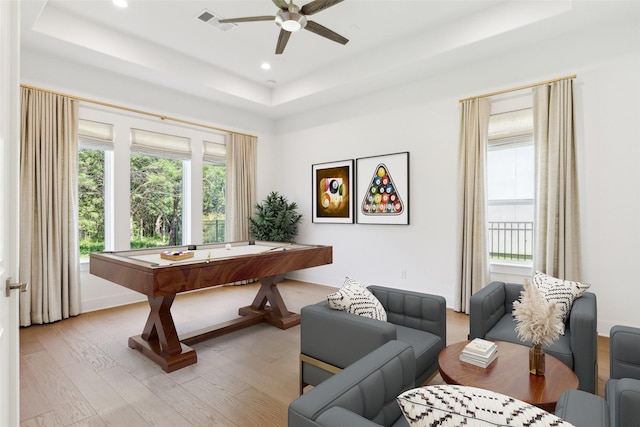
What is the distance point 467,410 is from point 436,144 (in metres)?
4.12

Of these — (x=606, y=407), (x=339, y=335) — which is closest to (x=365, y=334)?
(x=339, y=335)

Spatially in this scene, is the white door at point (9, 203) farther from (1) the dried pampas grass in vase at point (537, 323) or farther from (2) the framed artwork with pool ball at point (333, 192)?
(2) the framed artwork with pool ball at point (333, 192)

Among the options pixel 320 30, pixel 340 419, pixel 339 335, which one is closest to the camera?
pixel 340 419

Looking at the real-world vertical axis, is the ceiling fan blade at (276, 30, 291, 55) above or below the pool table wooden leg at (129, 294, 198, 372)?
above

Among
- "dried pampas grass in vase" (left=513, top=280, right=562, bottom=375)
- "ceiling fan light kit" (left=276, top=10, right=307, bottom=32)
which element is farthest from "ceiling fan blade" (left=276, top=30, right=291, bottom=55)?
"dried pampas grass in vase" (left=513, top=280, right=562, bottom=375)

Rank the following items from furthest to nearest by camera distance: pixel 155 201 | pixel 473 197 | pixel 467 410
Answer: pixel 155 201 → pixel 473 197 → pixel 467 410

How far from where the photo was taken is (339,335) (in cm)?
199

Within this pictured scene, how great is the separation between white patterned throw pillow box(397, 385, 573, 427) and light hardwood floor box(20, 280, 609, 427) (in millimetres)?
1465

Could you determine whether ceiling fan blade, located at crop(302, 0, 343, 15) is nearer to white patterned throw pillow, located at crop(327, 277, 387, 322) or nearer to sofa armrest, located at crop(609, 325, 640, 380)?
white patterned throw pillow, located at crop(327, 277, 387, 322)

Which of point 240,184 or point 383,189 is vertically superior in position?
point 240,184

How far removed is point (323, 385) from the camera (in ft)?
3.89

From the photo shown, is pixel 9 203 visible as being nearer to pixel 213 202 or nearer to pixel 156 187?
pixel 156 187

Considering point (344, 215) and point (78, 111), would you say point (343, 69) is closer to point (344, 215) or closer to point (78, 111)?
point (344, 215)

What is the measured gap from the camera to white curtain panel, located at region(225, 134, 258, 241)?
5.79 m
